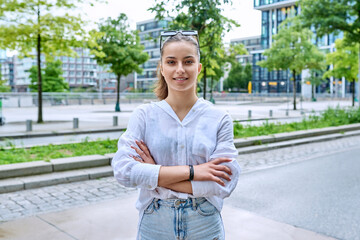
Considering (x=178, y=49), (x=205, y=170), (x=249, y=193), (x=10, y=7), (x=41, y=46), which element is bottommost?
(x=249, y=193)

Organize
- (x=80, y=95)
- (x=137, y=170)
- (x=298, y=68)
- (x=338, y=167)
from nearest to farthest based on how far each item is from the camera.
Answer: (x=137, y=170) < (x=338, y=167) < (x=298, y=68) < (x=80, y=95)

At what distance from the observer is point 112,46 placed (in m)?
27.6

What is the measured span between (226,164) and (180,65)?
0.53m

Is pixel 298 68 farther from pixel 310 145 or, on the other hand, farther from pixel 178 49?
pixel 178 49

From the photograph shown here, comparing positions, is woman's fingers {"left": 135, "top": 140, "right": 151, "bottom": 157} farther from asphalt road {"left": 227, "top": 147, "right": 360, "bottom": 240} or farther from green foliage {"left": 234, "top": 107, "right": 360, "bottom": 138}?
green foliage {"left": 234, "top": 107, "right": 360, "bottom": 138}

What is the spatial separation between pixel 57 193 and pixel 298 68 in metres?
31.0

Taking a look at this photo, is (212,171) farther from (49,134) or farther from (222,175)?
(49,134)

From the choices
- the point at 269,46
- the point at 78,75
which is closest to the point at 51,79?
the point at 269,46

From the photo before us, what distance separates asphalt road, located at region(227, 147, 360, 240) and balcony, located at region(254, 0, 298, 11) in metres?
83.1

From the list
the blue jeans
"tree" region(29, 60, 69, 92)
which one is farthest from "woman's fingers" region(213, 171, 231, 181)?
"tree" region(29, 60, 69, 92)

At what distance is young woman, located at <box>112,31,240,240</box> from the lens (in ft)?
6.03

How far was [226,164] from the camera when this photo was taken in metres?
1.89

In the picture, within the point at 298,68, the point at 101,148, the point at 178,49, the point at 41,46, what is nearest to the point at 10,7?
the point at 41,46

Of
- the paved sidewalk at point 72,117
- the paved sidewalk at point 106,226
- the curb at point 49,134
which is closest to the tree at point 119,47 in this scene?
the paved sidewalk at point 72,117
